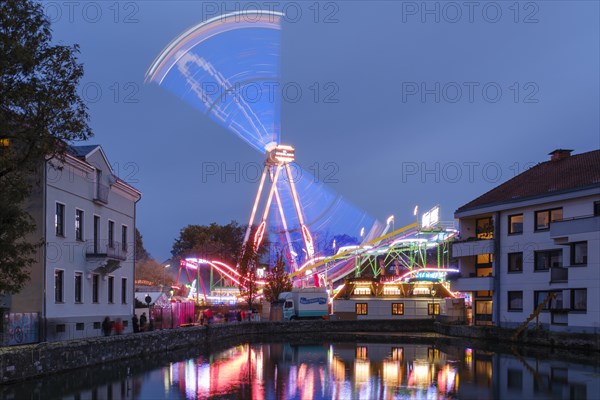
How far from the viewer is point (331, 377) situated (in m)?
28.1

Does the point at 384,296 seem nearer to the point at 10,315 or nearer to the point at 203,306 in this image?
the point at 203,306

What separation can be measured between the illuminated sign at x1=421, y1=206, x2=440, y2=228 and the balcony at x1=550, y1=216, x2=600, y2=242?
27318mm

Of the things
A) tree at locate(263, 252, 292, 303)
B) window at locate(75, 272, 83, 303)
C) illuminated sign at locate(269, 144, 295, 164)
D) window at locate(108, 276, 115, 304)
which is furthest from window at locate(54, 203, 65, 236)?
tree at locate(263, 252, 292, 303)

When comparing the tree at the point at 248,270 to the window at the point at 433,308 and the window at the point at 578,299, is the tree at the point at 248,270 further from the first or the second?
the window at the point at 578,299

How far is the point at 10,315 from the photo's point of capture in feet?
113

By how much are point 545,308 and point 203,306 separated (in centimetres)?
4369

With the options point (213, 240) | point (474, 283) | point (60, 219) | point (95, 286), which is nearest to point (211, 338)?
point (95, 286)

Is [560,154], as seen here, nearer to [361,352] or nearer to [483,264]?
[483,264]

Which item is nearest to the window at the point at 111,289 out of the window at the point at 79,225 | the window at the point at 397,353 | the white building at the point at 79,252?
the white building at the point at 79,252

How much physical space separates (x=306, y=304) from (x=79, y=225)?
32032mm

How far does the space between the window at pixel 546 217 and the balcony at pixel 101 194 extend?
26.2 metres

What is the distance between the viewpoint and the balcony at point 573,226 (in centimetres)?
4316

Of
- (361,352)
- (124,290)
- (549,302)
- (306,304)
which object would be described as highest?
(124,290)

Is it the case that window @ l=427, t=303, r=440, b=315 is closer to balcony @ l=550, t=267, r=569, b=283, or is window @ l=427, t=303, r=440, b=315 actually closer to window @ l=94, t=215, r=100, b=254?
balcony @ l=550, t=267, r=569, b=283
